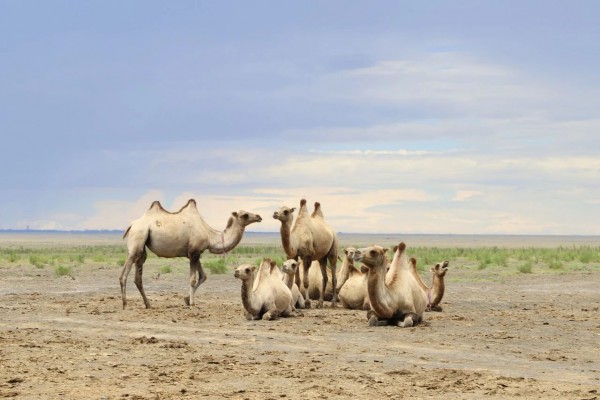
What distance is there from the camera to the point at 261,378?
1021 centimetres

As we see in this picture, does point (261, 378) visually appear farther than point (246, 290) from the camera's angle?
No

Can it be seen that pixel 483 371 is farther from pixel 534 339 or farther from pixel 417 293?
pixel 417 293

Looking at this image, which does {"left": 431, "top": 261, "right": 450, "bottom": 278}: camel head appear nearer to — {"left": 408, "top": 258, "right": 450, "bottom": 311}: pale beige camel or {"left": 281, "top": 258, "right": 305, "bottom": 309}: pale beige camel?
{"left": 408, "top": 258, "right": 450, "bottom": 311}: pale beige camel

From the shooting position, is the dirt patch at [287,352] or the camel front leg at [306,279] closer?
the dirt patch at [287,352]

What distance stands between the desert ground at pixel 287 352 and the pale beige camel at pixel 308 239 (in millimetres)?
833

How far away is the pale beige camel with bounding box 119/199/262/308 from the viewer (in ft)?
59.3

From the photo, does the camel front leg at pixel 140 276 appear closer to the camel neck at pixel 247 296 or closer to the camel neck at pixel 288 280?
the camel neck at pixel 288 280

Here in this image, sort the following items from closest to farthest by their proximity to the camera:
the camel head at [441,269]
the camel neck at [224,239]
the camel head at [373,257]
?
the camel head at [373,257] → the camel head at [441,269] → the camel neck at [224,239]

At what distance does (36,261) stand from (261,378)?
1170 inches

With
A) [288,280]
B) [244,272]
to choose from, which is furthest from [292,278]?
[244,272]

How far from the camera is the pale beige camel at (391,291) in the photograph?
48.3 feet

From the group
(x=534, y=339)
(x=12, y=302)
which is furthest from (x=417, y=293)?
(x=12, y=302)

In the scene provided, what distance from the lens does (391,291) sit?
594 inches

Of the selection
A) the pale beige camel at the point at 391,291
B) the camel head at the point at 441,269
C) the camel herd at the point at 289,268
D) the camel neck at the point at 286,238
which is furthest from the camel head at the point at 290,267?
the camel head at the point at 441,269
